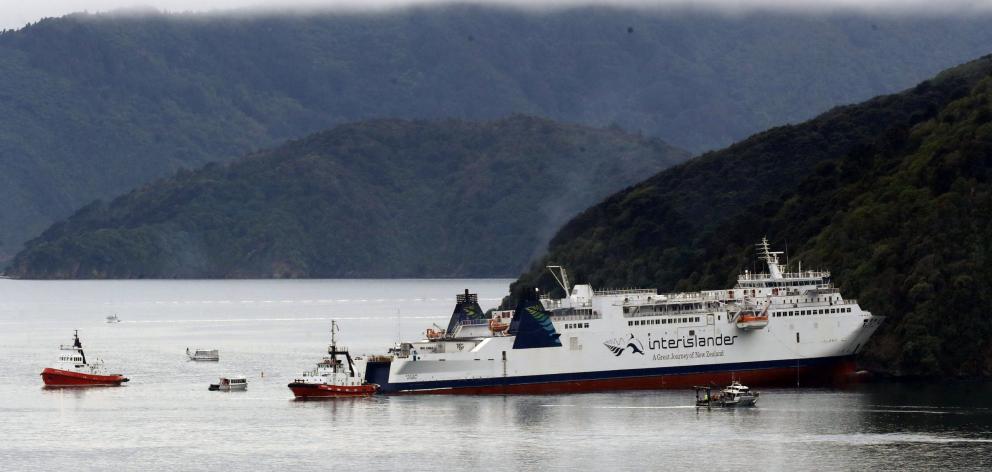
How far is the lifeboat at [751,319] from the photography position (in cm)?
11388

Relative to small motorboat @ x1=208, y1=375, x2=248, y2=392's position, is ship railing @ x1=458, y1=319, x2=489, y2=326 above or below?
above

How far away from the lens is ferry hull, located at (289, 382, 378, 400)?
113000 mm

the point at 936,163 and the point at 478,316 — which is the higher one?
the point at 936,163

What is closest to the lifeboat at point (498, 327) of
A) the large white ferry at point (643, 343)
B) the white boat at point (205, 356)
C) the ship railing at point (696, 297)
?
the large white ferry at point (643, 343)

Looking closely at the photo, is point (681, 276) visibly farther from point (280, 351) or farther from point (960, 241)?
point (960, 241)

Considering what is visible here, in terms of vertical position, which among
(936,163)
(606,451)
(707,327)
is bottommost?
(606,451)

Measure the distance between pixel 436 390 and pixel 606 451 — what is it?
2532 cm

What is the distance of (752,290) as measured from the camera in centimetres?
11606

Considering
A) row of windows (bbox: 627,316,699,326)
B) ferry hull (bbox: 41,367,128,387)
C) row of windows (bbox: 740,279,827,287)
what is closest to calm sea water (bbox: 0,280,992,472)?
ferry hull (bbox: 41,367,128,387)

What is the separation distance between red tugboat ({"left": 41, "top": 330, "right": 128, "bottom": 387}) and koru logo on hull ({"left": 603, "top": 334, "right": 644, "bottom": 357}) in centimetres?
3888

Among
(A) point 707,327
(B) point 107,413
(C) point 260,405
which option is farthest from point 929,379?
(B) point 107,413

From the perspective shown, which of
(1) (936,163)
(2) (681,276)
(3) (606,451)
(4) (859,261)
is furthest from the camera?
(2) (681,276)

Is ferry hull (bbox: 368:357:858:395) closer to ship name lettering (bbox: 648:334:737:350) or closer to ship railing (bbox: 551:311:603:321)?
ship name lettering (bbox: 648:334:737:350)

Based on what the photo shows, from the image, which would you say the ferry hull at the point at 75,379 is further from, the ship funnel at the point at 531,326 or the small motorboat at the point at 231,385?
the ship funnel at the point at 531,326
